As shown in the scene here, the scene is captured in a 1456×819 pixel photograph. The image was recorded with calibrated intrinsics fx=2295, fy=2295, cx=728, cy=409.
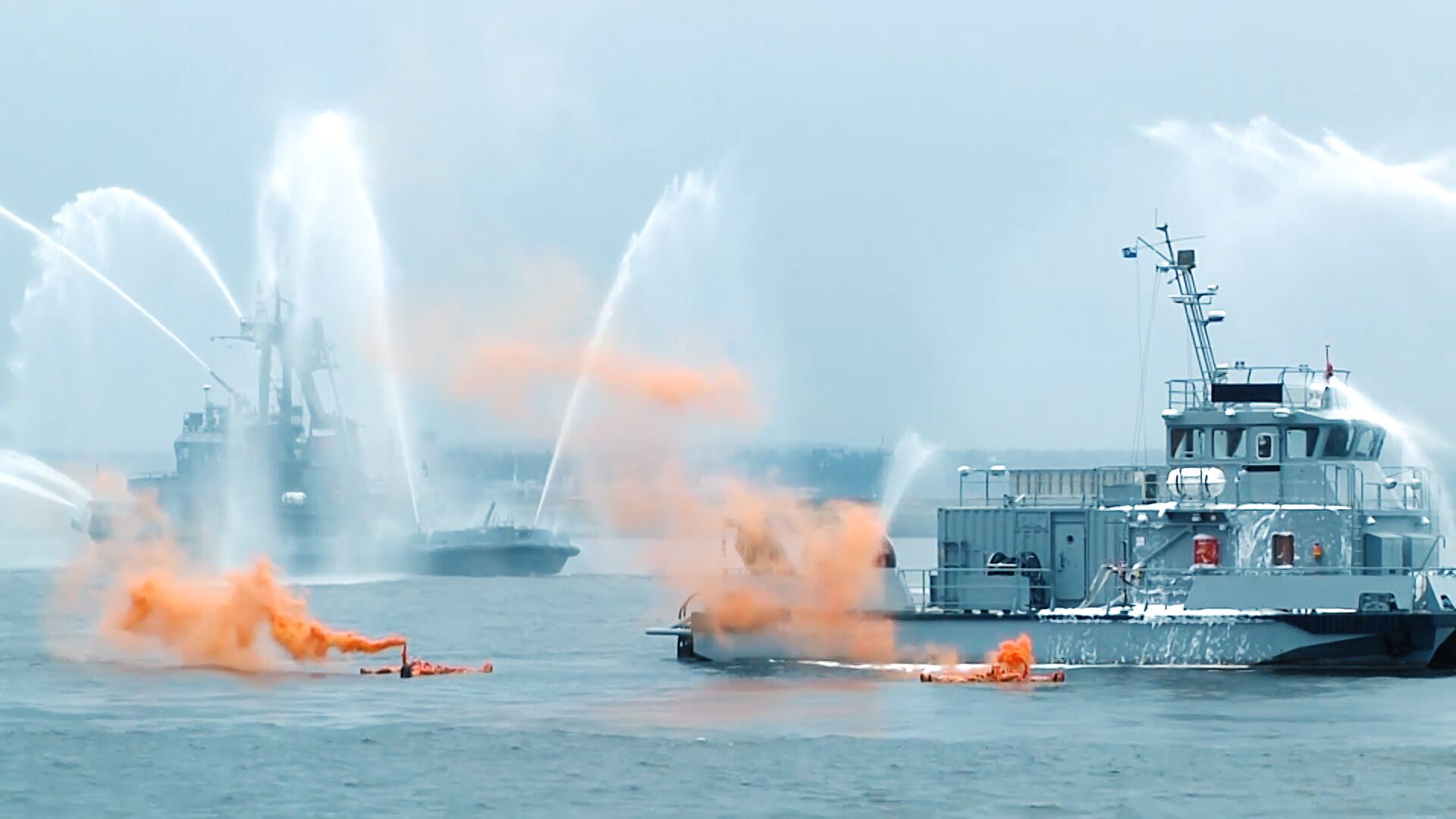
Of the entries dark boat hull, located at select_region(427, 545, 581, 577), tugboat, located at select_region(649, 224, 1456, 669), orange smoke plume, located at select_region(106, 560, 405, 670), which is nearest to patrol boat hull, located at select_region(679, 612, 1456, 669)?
tugboat, located at select_region(649, 224, 1456, 669)

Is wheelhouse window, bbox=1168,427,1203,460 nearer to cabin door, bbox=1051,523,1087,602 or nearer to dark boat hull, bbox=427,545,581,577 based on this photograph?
cabin door, bbox=1051,523,1087,602

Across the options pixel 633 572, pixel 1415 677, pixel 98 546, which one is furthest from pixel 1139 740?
pixel 633 572

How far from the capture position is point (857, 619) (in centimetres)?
4491

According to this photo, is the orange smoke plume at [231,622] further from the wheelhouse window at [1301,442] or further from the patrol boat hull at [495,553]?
the patrol boat hull at [495,553]

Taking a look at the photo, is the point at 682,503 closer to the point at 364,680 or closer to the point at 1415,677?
the point at 364,680

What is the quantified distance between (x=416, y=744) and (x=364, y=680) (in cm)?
858

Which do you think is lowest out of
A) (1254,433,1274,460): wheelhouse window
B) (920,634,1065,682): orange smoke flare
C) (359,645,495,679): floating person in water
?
(359,645,495,679): floating person in water

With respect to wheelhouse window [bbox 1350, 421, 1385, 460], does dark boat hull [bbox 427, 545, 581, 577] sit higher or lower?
lower

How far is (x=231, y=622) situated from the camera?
4634 cm

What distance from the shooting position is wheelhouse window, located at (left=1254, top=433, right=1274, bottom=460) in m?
45.3

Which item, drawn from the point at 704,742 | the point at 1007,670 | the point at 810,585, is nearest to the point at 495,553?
the point at 810,585

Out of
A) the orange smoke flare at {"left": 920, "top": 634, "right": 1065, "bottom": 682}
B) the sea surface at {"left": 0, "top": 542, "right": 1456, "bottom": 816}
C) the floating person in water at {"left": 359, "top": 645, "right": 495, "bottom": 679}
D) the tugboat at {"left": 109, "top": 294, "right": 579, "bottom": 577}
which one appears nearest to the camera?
the sea surface at {"left": 0, "top": 542, "right": 1456, "bottom": 816}

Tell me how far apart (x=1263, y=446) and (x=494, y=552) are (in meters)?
52.0

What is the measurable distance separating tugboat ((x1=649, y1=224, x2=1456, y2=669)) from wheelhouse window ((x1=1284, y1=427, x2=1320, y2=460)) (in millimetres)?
30
